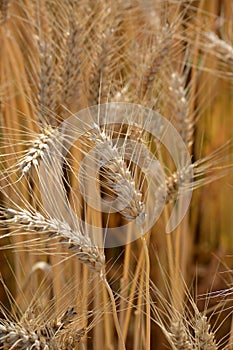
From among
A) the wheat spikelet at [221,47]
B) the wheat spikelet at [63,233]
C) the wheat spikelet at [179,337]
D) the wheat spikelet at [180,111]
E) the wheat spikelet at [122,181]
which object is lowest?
the wheat spikelet at [179,337]

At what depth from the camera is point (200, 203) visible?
198 centimetres

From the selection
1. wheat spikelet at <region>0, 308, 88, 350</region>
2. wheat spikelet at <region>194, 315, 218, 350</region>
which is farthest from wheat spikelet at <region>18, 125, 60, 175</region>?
wheat spikelet at <region>194, 315, 218, 350</region>

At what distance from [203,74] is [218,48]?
1.55 feet

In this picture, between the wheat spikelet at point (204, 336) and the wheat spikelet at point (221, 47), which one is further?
the wheat spikelet at point (221, 47)

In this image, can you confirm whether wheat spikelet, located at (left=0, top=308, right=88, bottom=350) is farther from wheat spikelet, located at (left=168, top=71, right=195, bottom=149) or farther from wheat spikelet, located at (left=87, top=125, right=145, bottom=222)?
wheat spikelet, located at (left=168, top=71, right=195, bottom=149)

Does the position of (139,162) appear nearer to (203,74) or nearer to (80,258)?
(80,258)

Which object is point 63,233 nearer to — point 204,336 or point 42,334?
point 42,334

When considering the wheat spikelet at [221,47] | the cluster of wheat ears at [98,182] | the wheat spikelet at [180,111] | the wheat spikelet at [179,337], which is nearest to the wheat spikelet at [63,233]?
the cluster of wheat ears at [98,182]

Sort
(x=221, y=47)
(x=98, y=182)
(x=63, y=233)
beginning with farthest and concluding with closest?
(x=221, y=47)
(x=98, y=182)
(x=63, y=233)

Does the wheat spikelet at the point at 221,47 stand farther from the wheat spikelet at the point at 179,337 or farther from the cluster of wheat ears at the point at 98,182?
the wheat spikelet at the point at 179,337

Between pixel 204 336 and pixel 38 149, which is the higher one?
pixel 38 149

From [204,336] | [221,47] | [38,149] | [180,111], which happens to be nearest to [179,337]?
[204,336]

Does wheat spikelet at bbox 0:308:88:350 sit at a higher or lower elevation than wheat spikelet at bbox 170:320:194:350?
higher

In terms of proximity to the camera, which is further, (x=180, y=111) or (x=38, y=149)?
(x=180, y=111)
